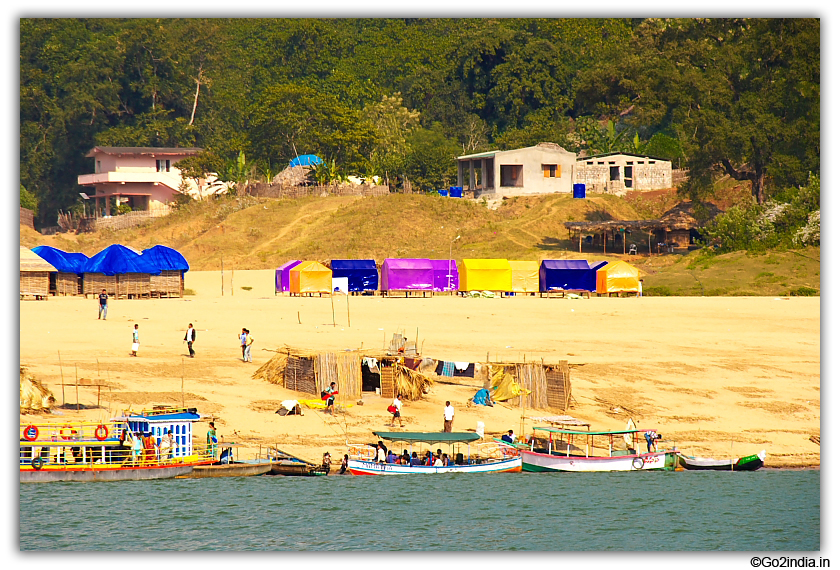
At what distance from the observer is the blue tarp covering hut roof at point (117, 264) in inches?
1986

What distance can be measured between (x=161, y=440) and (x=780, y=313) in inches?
1032

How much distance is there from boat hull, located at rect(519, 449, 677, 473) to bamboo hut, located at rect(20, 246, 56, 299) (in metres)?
29.1

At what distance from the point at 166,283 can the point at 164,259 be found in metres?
1.11

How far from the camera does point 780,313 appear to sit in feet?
140

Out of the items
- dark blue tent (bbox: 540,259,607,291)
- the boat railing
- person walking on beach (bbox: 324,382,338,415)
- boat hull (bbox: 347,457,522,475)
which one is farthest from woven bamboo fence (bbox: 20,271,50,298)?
boat hull (bbox: 347,457,522,475)

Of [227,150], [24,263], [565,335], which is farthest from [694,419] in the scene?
[227,150]

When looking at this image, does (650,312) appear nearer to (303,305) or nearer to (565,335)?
(565,335)

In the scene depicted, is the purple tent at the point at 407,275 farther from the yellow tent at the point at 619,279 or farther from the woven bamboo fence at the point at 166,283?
the woven bamboo fence at the point at 166,283

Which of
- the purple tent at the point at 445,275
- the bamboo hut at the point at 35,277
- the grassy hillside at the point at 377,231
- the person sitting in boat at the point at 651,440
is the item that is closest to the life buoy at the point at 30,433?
the person sitting in boat at the point at 651,440

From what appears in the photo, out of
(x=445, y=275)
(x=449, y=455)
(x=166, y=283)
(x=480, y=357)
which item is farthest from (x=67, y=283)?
(x=449, y=455)

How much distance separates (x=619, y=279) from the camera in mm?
52031

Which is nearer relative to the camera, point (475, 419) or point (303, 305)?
point (475, 419)

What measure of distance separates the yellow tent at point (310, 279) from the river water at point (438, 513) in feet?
88.0

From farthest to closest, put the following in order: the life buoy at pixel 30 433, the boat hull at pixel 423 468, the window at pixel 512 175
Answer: the window at pixel 512 175 → the boat hull at pixel 423 468 → the life buoy at pixel 30 433
